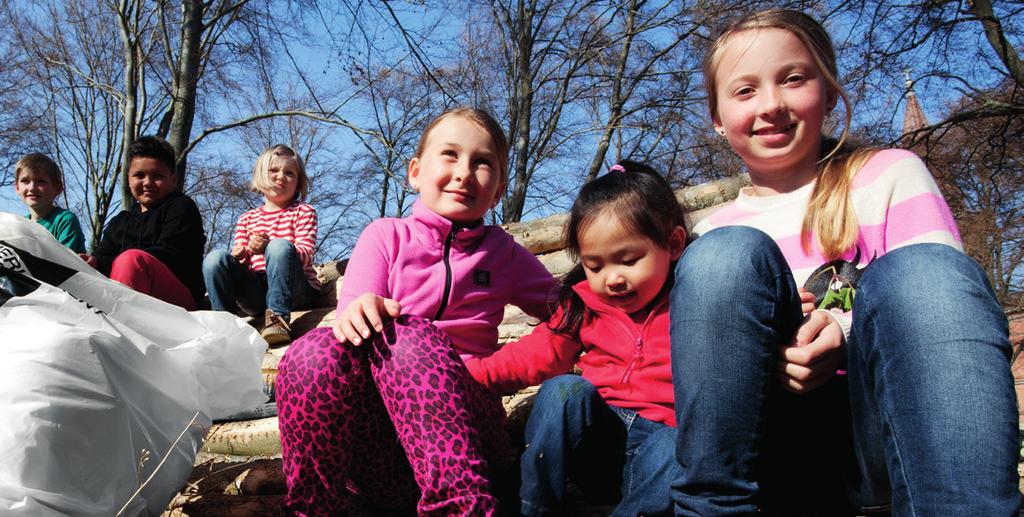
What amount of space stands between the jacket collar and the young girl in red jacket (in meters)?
0.27

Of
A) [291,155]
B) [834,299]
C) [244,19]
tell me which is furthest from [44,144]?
[834,299]

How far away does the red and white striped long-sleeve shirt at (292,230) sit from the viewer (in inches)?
153

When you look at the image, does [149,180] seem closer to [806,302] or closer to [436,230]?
[436,230]

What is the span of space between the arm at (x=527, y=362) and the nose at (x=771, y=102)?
63cm

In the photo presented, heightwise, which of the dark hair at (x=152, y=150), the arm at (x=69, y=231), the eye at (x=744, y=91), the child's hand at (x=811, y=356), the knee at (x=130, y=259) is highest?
the dark hair at (x=152, y=150)

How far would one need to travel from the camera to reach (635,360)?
145cm

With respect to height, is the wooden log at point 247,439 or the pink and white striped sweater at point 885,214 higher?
the pink and white striped sweater at point 885,214

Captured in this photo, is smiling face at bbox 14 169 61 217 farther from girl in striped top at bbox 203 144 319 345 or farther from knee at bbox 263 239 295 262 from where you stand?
knee at bbox 263 239 295 262

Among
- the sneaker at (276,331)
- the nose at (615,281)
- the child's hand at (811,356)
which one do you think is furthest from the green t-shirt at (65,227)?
the child's hand at (811,356)

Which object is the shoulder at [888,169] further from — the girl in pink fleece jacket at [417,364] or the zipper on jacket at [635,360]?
the girl in pink fleece jacket at [417,364]

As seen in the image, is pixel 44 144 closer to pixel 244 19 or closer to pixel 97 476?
pixel 244 19

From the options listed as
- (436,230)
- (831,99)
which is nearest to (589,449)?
(436,230)

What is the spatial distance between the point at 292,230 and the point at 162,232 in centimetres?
66

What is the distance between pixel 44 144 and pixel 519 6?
7.23 metres
